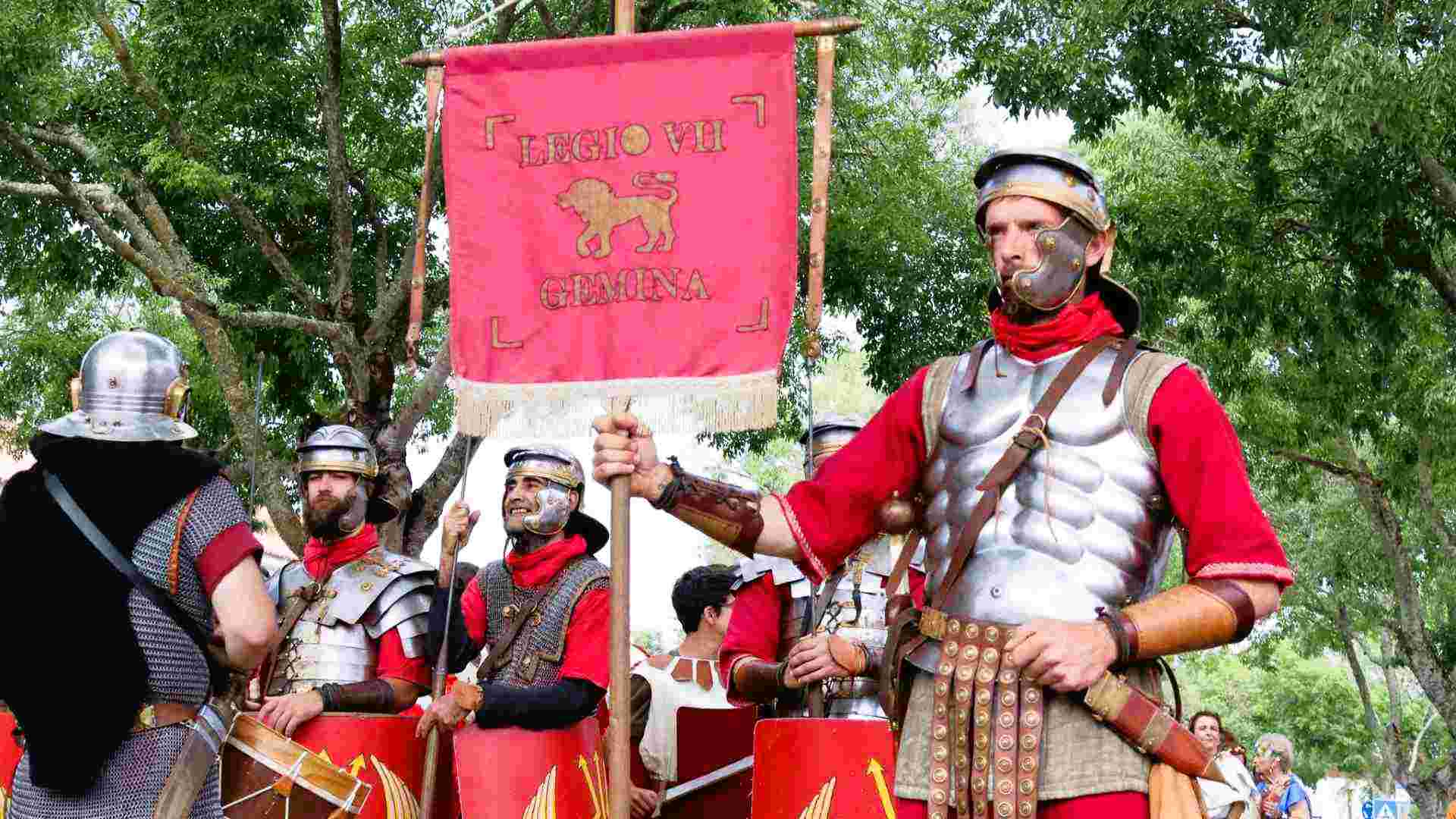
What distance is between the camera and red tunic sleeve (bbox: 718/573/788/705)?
7551 mm

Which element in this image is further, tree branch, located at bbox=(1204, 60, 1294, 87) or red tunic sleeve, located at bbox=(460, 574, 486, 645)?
tree branch, located at bbox=(1204, 60, 1294, 87)

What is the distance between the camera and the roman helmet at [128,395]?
4.71 m

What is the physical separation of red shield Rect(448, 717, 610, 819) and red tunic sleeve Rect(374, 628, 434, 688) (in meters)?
0.73

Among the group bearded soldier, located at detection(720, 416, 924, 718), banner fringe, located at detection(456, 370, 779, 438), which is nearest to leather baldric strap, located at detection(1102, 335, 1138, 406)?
banner fringe, located at detection(456, 370, 779, 438)

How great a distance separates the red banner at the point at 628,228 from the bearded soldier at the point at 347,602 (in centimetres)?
244

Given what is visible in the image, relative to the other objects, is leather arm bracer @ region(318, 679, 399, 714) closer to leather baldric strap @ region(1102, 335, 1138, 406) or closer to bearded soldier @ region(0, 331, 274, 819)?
bearded soldier @ region(0, 331, 274, 819)

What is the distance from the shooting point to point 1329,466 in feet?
64.6

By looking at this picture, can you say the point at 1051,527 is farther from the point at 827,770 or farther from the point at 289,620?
the point at 289,620

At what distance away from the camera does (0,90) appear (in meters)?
12.5

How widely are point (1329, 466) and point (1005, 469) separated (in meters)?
17.0

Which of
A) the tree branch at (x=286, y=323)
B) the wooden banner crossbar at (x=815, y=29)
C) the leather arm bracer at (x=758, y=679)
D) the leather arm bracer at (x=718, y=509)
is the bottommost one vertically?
the leather arm bracer at (x=758, y=679)

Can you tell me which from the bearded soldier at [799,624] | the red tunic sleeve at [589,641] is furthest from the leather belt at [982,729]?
the red tunic sleeve at [589,641]

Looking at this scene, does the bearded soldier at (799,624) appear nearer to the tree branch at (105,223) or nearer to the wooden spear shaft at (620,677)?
the wooden spear shaft at (620,677)

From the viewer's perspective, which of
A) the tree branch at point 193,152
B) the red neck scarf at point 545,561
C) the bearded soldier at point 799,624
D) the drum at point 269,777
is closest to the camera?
the drum at point 269,777
